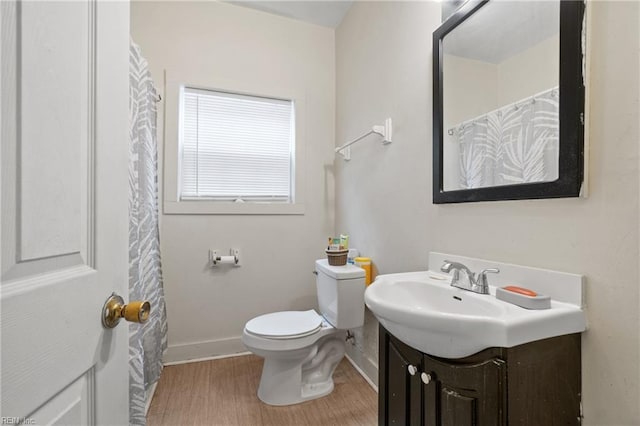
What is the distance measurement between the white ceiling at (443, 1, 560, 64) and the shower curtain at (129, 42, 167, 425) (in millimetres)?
1391

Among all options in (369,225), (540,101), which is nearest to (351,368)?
(369,225)

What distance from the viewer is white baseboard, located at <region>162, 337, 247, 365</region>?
205 cm

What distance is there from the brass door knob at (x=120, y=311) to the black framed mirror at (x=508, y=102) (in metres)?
1.11

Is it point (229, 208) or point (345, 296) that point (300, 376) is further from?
point (229, 208)

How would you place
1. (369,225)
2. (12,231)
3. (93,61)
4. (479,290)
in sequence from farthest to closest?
(369,225), (479,290), (93,61), (12,231)

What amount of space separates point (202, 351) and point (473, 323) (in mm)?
1988

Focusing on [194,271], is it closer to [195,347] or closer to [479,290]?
[195,347]

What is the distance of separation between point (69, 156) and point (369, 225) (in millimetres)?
1614

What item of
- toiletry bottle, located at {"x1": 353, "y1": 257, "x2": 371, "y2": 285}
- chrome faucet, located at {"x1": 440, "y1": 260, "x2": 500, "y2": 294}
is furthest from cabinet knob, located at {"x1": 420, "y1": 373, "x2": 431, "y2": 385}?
toiletry bottle, located at {"x1": 353, "y1": 257, "x2": 371, "y2": 285}

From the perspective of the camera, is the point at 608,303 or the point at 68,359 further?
the point at 608,303

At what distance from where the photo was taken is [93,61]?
530 mm

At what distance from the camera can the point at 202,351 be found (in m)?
2.11

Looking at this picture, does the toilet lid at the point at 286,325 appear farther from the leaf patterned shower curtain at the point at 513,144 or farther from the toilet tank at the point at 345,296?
the leaf patterned shower curtain at the point at 513,144

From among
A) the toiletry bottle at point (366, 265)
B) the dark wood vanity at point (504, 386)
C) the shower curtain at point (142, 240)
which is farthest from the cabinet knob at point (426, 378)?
the shower curtain at point (142, 240)
